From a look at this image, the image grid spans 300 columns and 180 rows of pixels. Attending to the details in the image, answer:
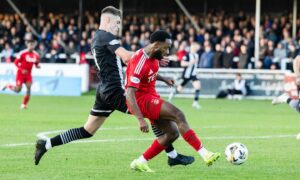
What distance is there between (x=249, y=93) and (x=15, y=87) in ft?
35.4

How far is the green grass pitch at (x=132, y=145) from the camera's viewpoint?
11.7 meters

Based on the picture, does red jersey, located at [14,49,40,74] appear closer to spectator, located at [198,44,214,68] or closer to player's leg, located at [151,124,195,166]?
spectator, located at [198,44,214,68]

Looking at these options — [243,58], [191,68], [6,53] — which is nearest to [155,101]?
[191,68]

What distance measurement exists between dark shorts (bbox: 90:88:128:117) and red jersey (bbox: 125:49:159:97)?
770 millimetres

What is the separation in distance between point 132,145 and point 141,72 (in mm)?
4545

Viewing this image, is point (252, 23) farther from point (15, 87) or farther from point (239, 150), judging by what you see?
point (239, 150)

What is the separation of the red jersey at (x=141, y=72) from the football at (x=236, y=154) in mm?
1641

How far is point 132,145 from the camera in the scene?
15.8 metres

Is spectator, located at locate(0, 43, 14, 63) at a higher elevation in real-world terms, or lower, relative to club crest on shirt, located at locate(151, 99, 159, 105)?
lower

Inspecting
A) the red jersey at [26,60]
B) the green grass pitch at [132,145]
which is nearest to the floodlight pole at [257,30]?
the green grass pitch at [132,145]

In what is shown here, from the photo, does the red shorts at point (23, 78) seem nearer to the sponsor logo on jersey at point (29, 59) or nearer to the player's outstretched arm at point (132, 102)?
the sponsor logo on jersey at point (29, 59)

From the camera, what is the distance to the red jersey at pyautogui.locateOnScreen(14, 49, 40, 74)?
1091 inches

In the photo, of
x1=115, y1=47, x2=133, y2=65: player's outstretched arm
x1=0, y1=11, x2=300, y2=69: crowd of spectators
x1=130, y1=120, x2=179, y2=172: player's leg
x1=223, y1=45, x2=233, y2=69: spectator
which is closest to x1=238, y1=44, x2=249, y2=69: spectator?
→ x1=0, y1=11, x2=300, y2=69: crowd of spectators

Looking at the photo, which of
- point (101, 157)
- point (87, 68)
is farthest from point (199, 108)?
point (101, 157)
